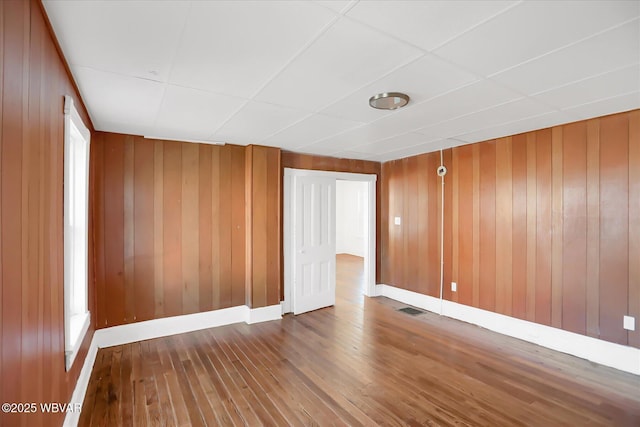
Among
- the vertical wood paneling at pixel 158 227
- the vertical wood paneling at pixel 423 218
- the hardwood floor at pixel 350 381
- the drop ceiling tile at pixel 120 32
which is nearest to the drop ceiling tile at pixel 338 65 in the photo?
the drop ceiling tile at pixel 120 32

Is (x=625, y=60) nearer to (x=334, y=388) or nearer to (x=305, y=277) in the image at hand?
(x=334, y=388)

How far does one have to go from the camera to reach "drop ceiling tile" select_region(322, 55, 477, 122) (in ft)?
6.29

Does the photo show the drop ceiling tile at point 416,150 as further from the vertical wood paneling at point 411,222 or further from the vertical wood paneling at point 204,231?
the vertical wood paneling at point 204,231

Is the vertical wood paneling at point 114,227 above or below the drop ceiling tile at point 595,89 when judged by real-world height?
below

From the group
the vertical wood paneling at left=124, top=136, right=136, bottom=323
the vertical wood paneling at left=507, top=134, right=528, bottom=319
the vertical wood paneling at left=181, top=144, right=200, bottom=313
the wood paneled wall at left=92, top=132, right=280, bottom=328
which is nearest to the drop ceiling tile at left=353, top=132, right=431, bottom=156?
the vertical wood paneling at left=507, top=134, right=528, bottom=319

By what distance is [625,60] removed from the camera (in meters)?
1.82

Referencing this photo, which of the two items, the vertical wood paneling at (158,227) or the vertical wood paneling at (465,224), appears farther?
the vertical wood paneling at (465,224)

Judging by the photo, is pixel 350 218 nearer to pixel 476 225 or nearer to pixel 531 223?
pixel 476 225

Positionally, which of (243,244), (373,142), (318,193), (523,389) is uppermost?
(373,142)

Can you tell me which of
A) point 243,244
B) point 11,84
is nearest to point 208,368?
point 243,244

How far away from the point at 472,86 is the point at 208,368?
3411 millimetres

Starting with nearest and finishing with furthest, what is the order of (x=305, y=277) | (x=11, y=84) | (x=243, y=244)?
(x=11, y=84)
(x=243, y=244)
(x=305, y=277)

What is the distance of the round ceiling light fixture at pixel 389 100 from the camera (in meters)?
2.32

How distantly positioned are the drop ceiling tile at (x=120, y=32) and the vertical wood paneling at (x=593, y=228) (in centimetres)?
375
